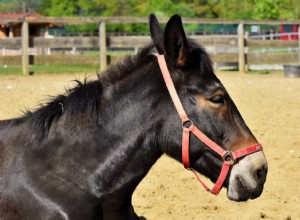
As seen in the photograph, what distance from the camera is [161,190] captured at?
715 cm

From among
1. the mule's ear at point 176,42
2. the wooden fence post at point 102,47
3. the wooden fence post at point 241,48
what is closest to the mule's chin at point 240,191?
the mule's ear at point 176,42

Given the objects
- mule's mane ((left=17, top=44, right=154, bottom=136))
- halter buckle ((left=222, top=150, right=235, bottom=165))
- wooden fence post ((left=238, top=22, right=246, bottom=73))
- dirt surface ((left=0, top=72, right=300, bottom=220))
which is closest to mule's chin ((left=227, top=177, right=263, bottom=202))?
halter buckle ((left=222, top=150, right=235, bottom=165))

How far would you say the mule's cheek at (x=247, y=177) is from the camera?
11.5ft

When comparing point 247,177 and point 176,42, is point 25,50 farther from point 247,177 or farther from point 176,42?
point 247,177

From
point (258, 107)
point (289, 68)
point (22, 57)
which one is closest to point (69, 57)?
point (22, 57)

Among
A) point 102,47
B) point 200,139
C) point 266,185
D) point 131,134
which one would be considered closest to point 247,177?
point 200,139

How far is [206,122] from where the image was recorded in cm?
356

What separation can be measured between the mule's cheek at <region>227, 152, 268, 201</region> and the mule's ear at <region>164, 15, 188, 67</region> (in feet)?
2.37

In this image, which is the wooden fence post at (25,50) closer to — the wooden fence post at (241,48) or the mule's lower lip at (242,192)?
the wooden fence post at (241,48)

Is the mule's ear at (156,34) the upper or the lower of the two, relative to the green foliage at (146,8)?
lower

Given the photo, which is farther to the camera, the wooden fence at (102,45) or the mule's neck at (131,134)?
the wooden fence at (102,45)

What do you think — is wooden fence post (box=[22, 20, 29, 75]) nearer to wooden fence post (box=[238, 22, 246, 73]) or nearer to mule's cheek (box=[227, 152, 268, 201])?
wooden fence post (box=[238, 22, 246, 73])

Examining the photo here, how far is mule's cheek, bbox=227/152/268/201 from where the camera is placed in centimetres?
350

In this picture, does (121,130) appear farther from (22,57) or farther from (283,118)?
(22,57)
